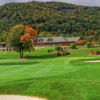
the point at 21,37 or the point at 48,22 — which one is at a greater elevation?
the point at 48,22

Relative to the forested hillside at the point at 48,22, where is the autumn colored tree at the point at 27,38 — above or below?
below

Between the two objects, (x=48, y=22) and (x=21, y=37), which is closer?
(x=21, y=37)

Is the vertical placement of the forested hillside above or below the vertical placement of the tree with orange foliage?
above

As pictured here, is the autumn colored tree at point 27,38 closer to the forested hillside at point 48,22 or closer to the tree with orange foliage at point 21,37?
the tree with orange foliage at point 21,37

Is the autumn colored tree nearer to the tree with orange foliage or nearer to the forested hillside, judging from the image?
the tree with orange foliage

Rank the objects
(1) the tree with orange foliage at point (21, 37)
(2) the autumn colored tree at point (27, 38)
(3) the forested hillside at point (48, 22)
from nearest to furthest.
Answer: (2) the autumn colored tree at point (27, 38) < (1) the tree with orange foliage at point (21, 37) < (3) the forested hillside at point (48, 22)

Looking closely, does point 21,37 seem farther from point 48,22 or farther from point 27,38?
point 48,22

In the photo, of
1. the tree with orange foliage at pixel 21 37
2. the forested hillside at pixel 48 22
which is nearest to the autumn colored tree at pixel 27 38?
the tree with orange foliage at pixel 21 37

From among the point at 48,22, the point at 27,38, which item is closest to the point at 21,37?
the point at 27,38

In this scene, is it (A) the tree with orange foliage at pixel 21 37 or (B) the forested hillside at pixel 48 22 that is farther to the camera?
(B) the forested hillside at pixel 48 22

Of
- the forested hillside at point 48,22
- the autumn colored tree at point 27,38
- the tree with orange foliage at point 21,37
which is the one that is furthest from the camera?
the forested hillside at point 48,22

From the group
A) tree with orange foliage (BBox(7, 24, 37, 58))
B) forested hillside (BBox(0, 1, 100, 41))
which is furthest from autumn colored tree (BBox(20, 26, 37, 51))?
forested hillside (BBox(0, 1, 100, 41))

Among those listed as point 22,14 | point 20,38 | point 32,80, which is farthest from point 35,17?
point 32,80

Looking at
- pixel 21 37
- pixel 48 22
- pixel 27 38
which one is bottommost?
pixel 27 38
